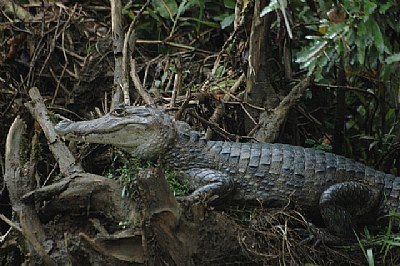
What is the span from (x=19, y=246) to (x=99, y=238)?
2.05 ft

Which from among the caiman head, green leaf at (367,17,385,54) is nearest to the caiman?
the caiman head

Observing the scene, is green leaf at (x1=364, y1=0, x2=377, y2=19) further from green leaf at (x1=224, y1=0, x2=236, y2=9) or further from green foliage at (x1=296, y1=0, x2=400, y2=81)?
green leaf at (x1=224, y1=0, x2=236, y2=9)

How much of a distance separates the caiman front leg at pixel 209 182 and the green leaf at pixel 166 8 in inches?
76.5

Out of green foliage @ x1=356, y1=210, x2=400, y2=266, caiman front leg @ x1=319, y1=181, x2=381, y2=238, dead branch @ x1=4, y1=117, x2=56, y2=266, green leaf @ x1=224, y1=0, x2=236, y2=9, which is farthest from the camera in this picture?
green leaf @ x1=224, y1=0, x2=236, y2=9

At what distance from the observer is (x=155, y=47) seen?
5086mm

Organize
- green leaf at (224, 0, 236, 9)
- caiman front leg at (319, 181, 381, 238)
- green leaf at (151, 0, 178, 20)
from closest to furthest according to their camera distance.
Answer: caiman front leg at (319, 181, 381, 238) → green leaf at (224, 0, 236, 9) → green leaf at (151, 0, 178, 20)

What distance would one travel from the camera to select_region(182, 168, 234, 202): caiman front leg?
3123 mm

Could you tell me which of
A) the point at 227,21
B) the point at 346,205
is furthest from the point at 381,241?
the point at 227,21

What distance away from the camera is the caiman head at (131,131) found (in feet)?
10.8

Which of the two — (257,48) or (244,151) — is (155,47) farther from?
(244,151)

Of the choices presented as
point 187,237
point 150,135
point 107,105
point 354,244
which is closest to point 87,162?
point 150,135

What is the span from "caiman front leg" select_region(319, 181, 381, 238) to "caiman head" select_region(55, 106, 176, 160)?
837 millimetres

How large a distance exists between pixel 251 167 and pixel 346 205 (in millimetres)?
512

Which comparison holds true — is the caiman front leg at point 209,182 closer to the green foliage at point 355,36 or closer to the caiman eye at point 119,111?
the caiman eye at point 119,111
